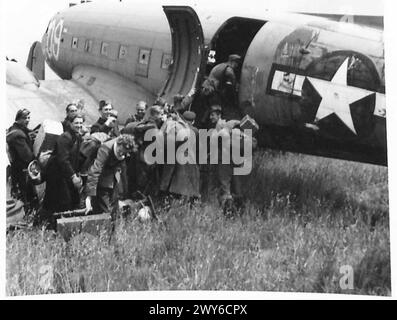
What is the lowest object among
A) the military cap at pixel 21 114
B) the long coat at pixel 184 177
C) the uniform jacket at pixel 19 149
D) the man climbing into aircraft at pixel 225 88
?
the long coat at pixel 184 177

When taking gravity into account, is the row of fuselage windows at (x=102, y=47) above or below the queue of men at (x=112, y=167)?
above

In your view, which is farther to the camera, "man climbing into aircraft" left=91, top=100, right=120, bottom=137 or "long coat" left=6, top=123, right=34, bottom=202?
"man climbing into aircraft" left=91, top=100, right=120, bottom=137

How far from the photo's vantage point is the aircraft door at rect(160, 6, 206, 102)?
400 inches

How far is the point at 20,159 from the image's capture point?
28.4 feet

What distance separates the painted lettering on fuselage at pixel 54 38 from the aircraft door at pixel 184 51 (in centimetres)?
492

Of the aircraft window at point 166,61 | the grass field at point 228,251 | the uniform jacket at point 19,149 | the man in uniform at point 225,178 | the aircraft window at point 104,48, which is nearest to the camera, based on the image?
the grass field at point 228,251

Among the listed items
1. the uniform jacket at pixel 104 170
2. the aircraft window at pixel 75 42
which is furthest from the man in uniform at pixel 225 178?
the aircraft window at pixel 75 42

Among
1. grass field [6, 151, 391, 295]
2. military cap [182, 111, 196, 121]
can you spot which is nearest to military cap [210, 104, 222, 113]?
military cap [182, 111, 196, 121]

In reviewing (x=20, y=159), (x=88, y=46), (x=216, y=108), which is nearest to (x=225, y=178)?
(x=216, y=108)

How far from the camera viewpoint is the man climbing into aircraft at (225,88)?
9.87 metres

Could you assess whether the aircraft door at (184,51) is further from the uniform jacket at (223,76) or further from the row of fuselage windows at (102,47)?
the row of fuselage windows at (102,47)

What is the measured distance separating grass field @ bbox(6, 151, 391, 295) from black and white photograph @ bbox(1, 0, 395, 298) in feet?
0.07

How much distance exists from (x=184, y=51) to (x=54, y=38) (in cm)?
541

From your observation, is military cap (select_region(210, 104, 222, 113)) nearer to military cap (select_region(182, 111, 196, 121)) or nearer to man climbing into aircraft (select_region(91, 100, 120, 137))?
military cap (select_region(182, 111, 196, 121))
